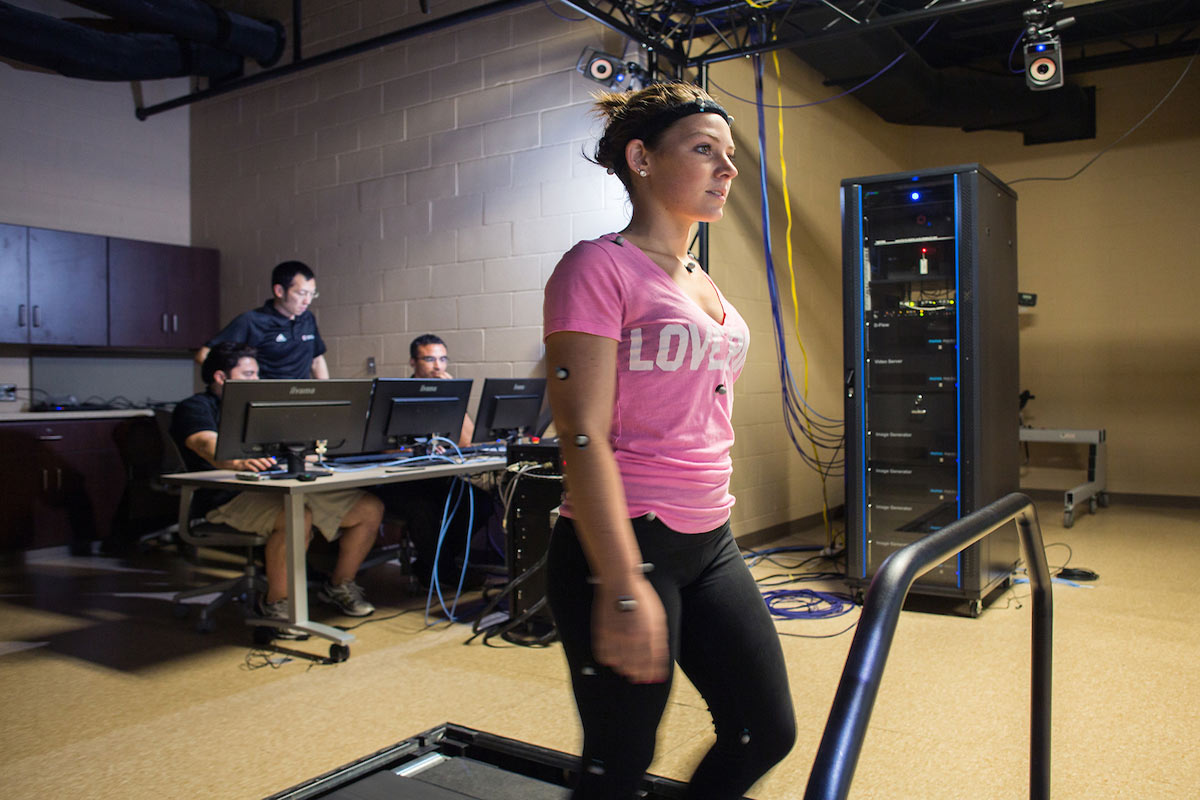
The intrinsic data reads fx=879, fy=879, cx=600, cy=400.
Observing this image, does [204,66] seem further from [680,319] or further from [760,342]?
[680,319]

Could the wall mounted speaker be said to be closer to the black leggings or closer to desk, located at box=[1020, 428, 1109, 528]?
desk, located at box=[1020, 428, 1109, 528]

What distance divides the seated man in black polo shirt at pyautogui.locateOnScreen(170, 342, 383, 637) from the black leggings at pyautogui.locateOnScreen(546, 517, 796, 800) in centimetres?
252

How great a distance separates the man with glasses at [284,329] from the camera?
4.58m

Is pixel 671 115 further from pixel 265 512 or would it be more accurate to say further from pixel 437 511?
pixel 437 511

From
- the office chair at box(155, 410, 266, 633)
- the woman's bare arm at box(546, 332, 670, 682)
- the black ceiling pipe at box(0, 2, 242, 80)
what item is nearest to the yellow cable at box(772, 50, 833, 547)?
the office chair at box(155, 410, 266, 633)

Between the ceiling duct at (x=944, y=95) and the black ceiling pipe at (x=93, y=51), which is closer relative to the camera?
the black ceiling pipe at (x=93, y=51)

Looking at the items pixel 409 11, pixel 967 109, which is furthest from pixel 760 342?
pixel 409 11

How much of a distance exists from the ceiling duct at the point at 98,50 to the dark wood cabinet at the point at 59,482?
2.06 m

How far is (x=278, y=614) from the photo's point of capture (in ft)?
11.7

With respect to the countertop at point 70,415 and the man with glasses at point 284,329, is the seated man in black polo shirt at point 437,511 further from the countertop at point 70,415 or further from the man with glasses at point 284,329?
the countertop at point 70,415

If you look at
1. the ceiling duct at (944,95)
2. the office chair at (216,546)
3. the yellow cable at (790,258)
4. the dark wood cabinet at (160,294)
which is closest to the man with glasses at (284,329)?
the office chair at (216,546)

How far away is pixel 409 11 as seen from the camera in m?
5.39

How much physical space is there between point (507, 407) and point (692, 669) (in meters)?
2.98

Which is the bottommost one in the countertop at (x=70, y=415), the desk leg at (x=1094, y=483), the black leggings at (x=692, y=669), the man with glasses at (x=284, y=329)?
the desk leg at (x=1094, y=483)
